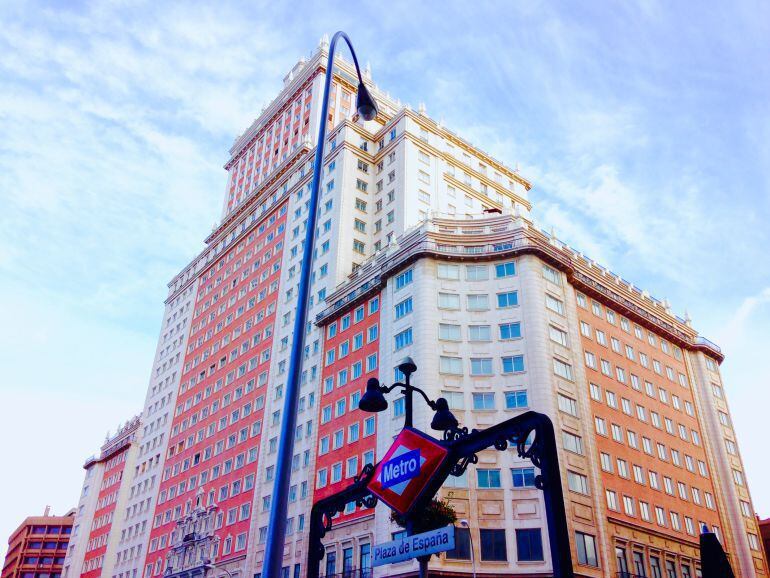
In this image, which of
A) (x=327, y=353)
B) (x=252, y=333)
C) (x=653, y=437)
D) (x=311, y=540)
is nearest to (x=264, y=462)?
(x=327, y=353)

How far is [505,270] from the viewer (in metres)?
56.9

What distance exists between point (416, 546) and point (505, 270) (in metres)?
46.0

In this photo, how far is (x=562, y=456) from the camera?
162 feet

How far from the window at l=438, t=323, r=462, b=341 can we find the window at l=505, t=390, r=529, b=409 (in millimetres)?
6115

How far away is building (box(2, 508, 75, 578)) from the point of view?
15512 centimetres

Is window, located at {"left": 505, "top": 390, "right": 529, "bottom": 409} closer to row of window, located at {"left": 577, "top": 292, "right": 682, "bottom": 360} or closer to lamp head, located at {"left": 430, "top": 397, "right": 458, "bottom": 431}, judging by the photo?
row of window, located at {"left": 577, "top": 292, "right": 682, "bottom": 360}

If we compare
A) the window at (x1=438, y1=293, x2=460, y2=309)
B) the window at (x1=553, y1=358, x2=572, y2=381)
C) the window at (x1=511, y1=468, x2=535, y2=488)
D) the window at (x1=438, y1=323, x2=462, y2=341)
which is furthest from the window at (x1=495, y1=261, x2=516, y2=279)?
the window at (x1=511, y1=468, x2=535, y2=488)

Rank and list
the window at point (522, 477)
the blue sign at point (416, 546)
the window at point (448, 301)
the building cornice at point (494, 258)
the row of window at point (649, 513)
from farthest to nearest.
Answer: the building cornice at point (494, 258) < the window at point (448, 301) < the row of window at point (649, 513) < the window at point (522, 477) < the blue sign at point (416, 546)

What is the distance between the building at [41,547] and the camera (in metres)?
155

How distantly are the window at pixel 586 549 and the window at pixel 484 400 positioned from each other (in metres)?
10.5

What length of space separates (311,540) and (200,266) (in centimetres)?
9234

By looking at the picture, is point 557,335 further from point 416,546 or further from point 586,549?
point 416,546

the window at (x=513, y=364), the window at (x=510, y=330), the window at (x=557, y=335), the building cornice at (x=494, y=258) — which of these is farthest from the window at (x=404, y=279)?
the window at (x=557, y=335)

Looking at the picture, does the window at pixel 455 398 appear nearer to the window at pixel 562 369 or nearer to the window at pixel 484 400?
the window at pixel 484 400
